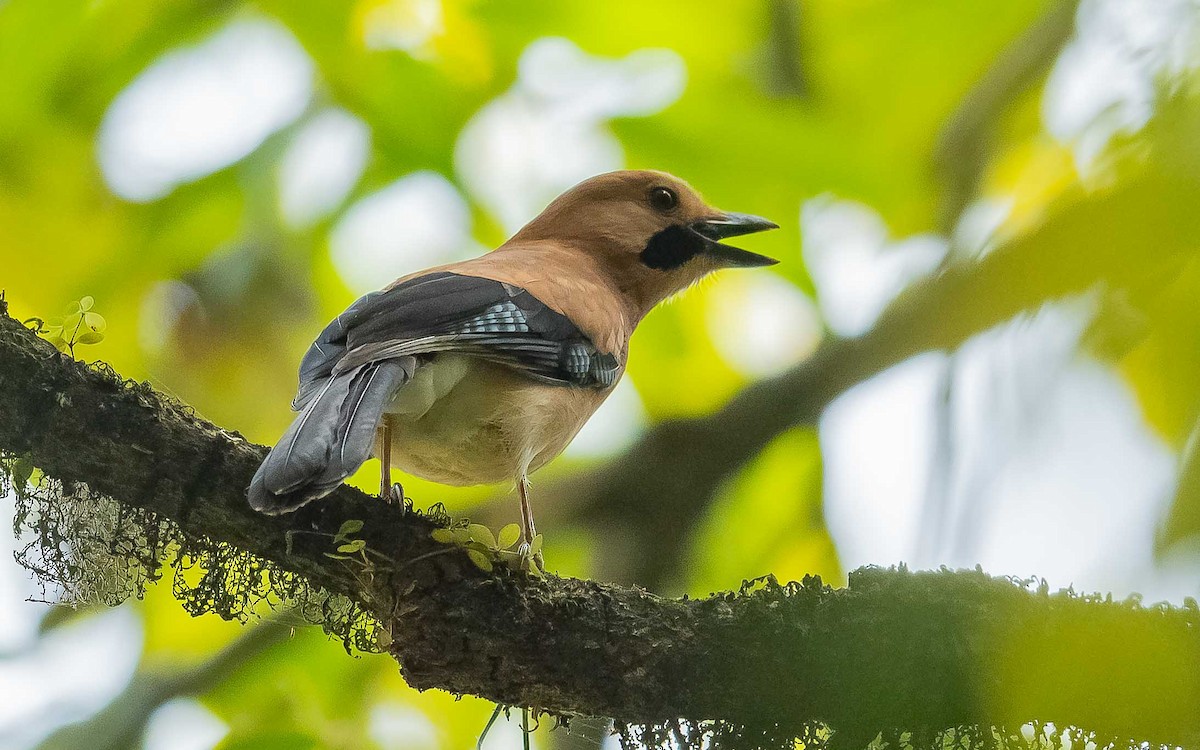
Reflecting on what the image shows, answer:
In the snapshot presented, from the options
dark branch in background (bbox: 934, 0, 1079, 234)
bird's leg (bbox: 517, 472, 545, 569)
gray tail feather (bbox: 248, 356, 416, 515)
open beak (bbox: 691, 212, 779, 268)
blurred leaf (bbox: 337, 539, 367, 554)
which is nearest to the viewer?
dark branch in background (bbox: 934, 0, 1079, 234)

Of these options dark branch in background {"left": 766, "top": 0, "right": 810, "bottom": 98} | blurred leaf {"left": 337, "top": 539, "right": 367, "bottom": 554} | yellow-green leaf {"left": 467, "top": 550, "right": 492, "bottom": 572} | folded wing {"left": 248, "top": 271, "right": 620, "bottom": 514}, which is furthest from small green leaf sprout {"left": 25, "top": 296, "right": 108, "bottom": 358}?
dark branch in background {"left": 766, "top": 0, "right": 810, "bottom": 98}

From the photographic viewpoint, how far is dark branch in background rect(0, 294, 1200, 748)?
8.00ft

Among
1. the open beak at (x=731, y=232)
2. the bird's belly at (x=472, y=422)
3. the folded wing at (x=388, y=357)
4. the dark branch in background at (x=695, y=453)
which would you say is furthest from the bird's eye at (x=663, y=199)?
the bird's belly at (x=472, y=422)

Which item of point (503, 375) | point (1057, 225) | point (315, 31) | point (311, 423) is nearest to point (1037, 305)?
point (1057, 225)

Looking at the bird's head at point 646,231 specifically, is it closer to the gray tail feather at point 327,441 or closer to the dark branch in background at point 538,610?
the gray tail feather at point 327,441

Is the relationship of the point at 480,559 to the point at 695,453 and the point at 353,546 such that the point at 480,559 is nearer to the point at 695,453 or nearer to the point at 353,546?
the point at 353,546

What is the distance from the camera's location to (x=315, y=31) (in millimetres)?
4180

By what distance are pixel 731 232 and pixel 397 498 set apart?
220 centimetres

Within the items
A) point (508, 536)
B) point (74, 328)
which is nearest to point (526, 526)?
point (508, 536)

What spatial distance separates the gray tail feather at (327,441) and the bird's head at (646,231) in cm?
186

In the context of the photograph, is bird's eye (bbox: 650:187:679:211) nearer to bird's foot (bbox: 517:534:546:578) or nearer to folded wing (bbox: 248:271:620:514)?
folded wing (bbox: 248:271:620:514)

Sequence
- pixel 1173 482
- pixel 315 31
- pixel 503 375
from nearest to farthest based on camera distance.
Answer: pixel 1173 482 → pixel 503 375 → pixel 315 31

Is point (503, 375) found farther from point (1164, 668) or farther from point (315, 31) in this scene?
point (1164, 668)

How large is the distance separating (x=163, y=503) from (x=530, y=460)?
120 centimetres
